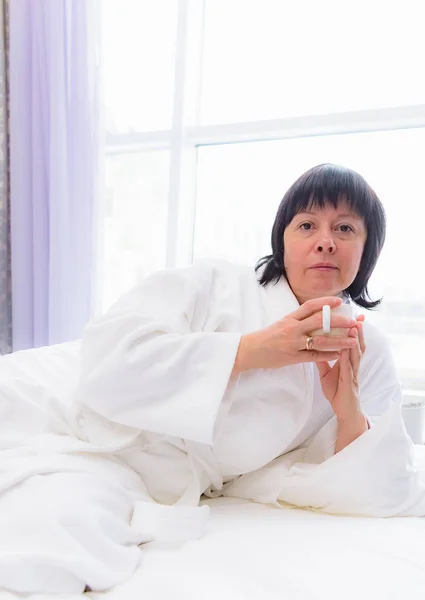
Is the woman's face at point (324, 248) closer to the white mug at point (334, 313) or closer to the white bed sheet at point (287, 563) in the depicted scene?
the white mug at point (334, 313)

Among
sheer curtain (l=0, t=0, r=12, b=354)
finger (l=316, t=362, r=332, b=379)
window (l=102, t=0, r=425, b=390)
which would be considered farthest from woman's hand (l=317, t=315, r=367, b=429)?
sheer curtain (l=0, t=0, r=12, b=354)

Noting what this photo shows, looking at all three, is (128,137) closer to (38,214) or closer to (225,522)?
(38,214)

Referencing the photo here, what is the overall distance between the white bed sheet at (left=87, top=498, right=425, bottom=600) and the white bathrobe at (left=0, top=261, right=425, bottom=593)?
0.06 meters

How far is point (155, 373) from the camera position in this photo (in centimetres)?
93

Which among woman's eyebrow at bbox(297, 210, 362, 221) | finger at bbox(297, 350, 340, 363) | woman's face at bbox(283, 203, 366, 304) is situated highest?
woman's eyebrow at bbox(297, 210, 362, 221)

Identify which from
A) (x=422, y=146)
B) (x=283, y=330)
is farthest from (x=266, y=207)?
(x=283, y=330)

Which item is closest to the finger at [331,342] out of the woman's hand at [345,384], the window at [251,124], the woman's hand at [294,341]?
the woman's hand at [294,341]

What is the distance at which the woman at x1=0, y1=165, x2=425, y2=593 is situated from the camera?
33.5 inches

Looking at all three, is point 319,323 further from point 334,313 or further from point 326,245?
point 326,245

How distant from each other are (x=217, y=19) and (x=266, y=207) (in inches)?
37.9

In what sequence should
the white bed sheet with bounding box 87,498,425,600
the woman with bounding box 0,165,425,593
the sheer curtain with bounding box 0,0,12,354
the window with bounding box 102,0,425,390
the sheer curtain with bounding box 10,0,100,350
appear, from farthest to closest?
the sheer curtain with bounding box 0,0,12,354, the sheer curtain with bounding box 10,0,100,350, the window with bounding box 102,0,425,390, the woman with bounding box 0,165,425,593, the white bed sheet with bounding box 87,498,425,600

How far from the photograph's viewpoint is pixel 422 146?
2.15 m

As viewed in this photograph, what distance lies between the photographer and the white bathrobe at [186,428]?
0.86 m

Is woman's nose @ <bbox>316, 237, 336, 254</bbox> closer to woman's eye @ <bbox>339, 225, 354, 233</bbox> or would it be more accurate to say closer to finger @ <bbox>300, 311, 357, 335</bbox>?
woman's eye @ <bbox>339, 225, 354, 233</bbox>
